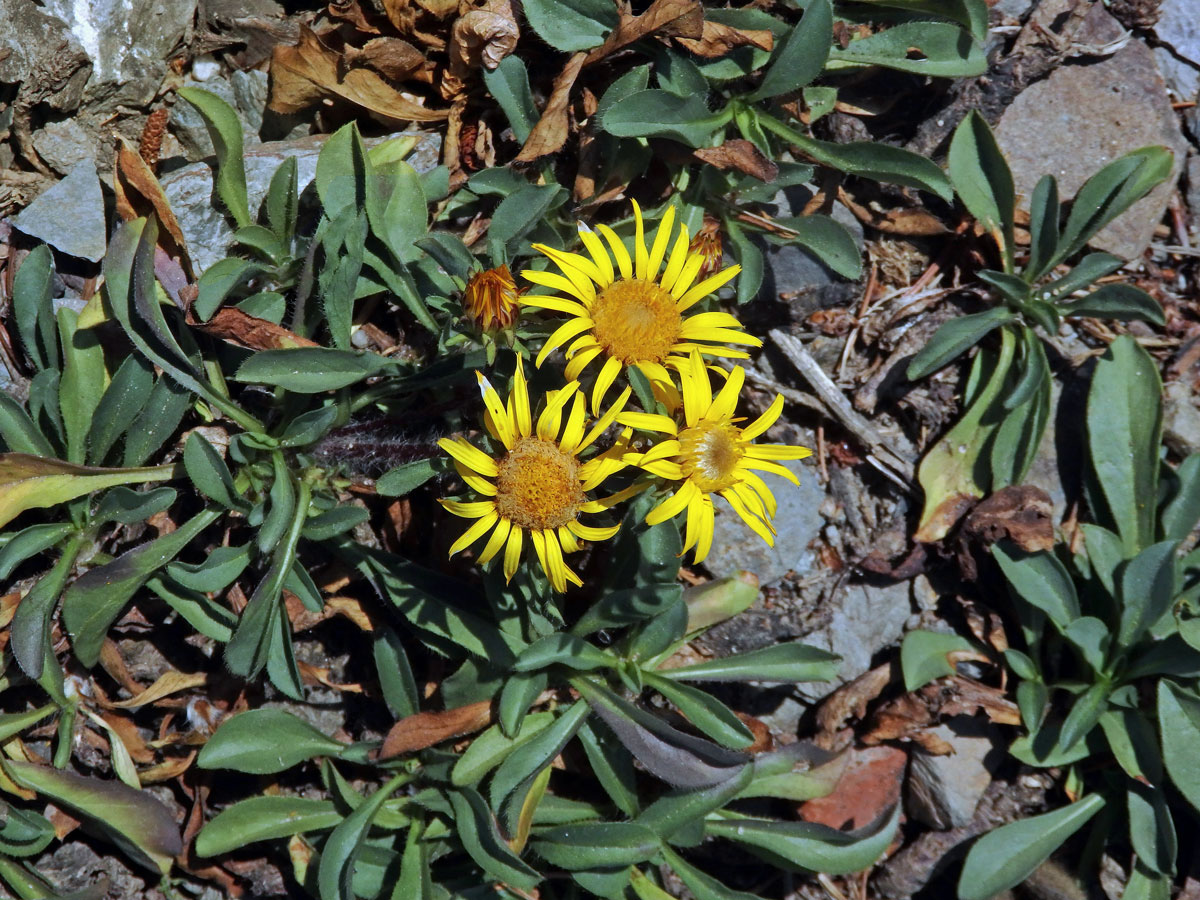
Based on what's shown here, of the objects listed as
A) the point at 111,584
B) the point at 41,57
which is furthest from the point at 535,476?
the point at 41,57

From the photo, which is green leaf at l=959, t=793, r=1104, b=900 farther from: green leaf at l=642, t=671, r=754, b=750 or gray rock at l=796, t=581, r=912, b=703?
green leaf at l=642, t=671, r=754, b=750

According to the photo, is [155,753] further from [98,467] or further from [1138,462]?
[1138,462]

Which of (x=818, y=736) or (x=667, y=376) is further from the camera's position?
(x=818, y=736)

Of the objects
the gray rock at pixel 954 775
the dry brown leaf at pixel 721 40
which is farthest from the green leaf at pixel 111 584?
the gray rock at pixel 954 775

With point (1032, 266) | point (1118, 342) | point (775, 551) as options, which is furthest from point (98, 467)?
point (1118, 342)

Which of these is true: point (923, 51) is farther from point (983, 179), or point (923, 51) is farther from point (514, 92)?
point (514, 92)
